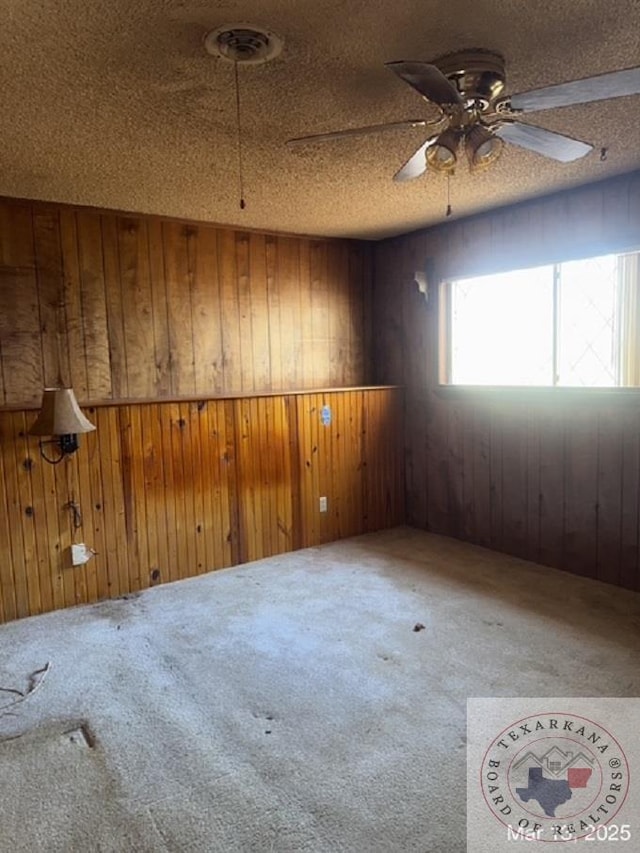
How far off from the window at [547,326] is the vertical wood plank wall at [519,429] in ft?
0.54

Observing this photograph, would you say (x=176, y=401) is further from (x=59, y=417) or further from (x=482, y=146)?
(x=482, y=146)

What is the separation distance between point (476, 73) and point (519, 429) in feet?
7.83

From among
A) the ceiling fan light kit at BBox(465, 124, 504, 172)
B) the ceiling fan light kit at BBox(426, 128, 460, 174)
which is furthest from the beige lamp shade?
the ceiling fan light kit at BBox(465, 124, 504, 172)

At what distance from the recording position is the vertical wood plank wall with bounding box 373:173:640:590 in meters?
3.26

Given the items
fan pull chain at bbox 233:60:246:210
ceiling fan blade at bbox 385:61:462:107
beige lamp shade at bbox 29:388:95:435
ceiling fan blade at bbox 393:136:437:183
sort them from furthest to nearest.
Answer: beige lamp shade at bbox 29:388:95:435, ceiling fan blade at bbox 393:136:437:183, fan pull chain at bbox 233:60:246:210, ceiling fan blade at bbox 385:61:462:107

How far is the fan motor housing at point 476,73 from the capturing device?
1843 mm

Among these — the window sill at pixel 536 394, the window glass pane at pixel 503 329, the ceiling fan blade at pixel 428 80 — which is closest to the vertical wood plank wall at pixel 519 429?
the window sill at pixel 536 394

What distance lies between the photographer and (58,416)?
2969 millimetres

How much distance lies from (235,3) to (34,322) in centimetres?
230

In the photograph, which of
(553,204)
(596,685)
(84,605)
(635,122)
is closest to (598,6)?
(635,122)

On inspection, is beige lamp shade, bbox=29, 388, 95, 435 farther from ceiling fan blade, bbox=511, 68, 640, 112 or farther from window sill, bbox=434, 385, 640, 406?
window sill, bbox=434, 385, 640, 406

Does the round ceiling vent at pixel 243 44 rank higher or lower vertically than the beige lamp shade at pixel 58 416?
higher
